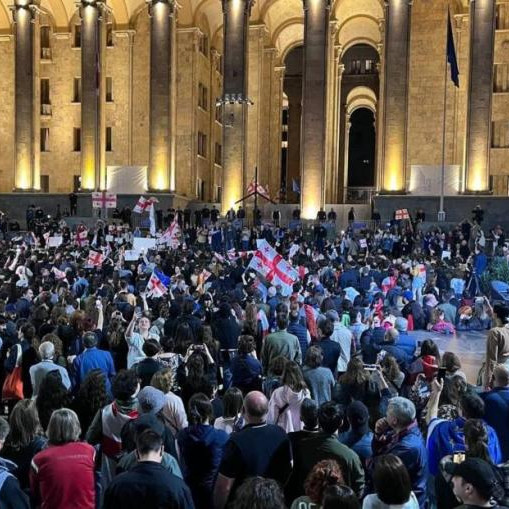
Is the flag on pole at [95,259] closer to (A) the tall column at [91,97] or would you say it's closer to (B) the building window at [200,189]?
(A) the tall column at [91,97]

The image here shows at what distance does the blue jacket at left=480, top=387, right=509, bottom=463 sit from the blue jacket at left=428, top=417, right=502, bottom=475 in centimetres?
72

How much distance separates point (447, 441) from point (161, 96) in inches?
1521

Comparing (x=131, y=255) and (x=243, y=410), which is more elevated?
(x=131, y=255)

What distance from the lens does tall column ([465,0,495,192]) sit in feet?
124

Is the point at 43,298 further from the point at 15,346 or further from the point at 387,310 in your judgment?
the point at 387,310

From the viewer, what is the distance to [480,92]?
38.0 m

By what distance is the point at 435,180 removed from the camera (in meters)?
40.6

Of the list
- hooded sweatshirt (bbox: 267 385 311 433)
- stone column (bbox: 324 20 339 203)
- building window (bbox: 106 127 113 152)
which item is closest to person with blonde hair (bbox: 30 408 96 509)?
hooded sweatshirt (bbox: 267 385 311 433)

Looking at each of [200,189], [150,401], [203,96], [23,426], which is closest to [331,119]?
[203,96]

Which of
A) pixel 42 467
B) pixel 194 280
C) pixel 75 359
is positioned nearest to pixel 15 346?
pixel 75 359

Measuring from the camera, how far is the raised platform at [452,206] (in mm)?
37406

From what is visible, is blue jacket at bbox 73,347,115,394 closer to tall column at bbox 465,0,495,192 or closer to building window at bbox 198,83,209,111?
tall column at bbox 465,0,495,192

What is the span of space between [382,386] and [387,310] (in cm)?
665

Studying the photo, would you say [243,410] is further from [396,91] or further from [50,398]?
[396,91]
